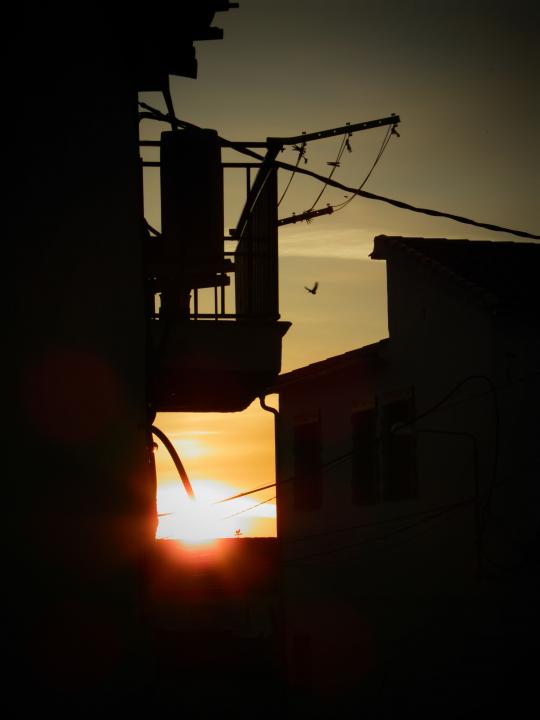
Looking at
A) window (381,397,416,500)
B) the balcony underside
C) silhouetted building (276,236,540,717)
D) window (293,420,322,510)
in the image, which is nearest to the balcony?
the balcony underside

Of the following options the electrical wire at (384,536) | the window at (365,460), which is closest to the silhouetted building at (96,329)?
the electrical wire at (384,536)

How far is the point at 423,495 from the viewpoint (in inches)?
746

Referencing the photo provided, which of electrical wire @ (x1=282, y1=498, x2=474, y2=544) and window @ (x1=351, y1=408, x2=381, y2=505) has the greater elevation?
window @ (x1=351, y1=408, x2=381, y2=505)

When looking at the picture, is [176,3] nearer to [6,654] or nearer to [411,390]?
[6,654]

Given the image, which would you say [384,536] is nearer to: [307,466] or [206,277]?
[307,466]

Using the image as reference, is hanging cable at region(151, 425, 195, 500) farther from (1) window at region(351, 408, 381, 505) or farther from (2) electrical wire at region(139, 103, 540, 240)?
(1) window at region(351, 408, 381, 505)

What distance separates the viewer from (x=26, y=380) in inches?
139

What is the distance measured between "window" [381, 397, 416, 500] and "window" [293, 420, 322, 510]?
281cm

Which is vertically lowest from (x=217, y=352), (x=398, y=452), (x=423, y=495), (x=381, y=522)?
(x=381, y=522)

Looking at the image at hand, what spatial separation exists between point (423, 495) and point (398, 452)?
1123 millimetres

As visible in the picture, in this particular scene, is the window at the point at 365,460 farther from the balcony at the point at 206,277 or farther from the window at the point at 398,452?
the balcony at the point at 206,277

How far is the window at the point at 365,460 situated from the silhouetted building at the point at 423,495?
0.10ft

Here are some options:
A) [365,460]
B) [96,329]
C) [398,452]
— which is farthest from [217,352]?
[365,460]

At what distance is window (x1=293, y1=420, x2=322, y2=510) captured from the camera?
22.8 m
